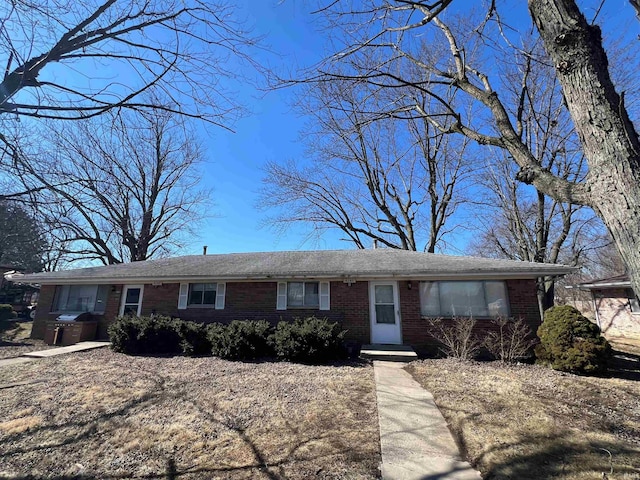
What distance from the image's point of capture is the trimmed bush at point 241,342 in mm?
8781

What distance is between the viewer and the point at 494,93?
4.07 metres

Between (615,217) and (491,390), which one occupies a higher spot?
(615,217)

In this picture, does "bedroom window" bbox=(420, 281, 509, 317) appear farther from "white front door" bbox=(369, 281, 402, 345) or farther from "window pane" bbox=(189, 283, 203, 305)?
"window pane" bbox=(189, 283, 203, 305)

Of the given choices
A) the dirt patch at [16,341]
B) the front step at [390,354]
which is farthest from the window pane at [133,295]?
the front step at [390,354]

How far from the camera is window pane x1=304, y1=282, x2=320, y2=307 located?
424 inches

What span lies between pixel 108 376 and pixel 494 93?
9408 millimetres

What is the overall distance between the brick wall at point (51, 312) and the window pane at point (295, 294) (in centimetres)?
723

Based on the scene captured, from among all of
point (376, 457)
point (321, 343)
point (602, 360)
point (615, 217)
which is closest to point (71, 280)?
point (321, 343)

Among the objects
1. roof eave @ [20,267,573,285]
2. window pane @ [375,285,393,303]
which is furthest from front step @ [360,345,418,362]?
roof eave @ [20,267,573,285]

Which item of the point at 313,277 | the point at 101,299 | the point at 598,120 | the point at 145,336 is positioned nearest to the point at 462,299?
the point at 313,277

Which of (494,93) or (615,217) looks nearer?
(615,217)

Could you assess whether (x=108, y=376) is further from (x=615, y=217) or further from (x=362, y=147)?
(x=362, y=147)

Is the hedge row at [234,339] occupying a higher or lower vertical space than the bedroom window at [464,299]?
lower

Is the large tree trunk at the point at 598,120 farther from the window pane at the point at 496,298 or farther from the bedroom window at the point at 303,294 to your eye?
the bedroom window at the point at 303,294
